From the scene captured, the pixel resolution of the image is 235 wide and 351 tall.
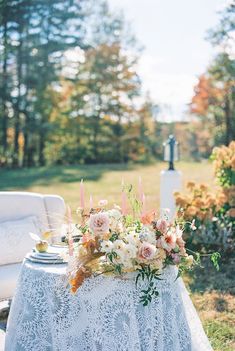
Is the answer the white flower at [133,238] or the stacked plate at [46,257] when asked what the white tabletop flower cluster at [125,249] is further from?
the stacked plate at [46,257]

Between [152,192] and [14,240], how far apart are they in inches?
323

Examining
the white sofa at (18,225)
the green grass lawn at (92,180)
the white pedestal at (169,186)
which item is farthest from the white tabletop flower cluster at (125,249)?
the green grass lawn at (92,180)

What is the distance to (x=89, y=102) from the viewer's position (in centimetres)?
2331

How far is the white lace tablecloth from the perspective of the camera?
3018mm

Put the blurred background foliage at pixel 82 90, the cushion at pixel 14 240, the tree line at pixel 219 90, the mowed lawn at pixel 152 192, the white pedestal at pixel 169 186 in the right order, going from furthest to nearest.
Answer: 1. the blurred background foliage at pixel 82 90
2. the tree line at pixel 219 90
3. the white pedestal at pixel 169 186
4. the cushion at pixel 14 240
5. the mowed lawn at pixel 152 192

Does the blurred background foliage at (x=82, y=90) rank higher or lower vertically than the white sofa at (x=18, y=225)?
higher

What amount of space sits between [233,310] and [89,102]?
1932cm

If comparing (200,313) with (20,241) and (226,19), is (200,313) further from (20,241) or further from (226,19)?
(226,19)

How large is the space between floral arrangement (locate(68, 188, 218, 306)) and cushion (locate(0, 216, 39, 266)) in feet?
5.29

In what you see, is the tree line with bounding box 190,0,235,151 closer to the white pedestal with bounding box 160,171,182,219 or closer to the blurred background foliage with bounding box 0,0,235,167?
the blurred background foliage with bounding box 0,0,235,167

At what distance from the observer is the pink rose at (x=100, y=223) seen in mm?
2924

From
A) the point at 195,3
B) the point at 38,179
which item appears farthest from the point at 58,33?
the point at 195,3

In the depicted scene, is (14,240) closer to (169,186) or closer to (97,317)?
(97,317)

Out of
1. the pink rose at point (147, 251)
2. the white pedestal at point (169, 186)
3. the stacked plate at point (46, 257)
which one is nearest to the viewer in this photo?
the pink rose at point (147, 251)
